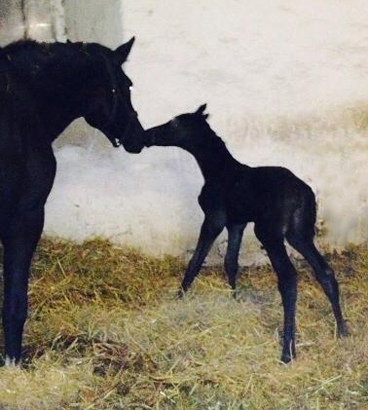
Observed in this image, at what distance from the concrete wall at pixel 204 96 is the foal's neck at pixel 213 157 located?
1059mm

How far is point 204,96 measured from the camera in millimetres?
6398

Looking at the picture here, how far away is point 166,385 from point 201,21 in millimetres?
2885

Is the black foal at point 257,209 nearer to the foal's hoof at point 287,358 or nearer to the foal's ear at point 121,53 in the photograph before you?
the foal's hoof at point 287,358

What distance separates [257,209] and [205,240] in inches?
23.7

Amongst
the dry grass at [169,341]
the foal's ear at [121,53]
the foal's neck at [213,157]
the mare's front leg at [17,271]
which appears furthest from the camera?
the foal's neck at [213,157]

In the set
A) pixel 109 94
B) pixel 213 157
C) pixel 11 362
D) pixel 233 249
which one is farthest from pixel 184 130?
pixel 11 362

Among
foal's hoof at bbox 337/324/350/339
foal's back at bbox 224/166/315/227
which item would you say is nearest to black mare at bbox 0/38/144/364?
foal's back at bbox 224/166/315/227

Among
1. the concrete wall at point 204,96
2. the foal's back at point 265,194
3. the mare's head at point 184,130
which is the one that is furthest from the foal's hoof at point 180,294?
the mare's head at point 184,130

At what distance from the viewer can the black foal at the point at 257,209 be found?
15.7ft

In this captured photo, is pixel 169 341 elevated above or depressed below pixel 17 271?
below

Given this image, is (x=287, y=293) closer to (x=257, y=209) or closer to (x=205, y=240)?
(x=257, y=209)

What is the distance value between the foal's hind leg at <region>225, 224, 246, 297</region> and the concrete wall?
2.86 feet

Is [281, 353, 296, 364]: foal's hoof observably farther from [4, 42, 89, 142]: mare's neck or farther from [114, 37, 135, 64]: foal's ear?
[114, 37, 135, 64]: foal's ear

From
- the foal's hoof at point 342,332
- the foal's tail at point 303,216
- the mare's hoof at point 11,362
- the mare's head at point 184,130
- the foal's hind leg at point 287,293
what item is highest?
the mare's head at point 184,130
